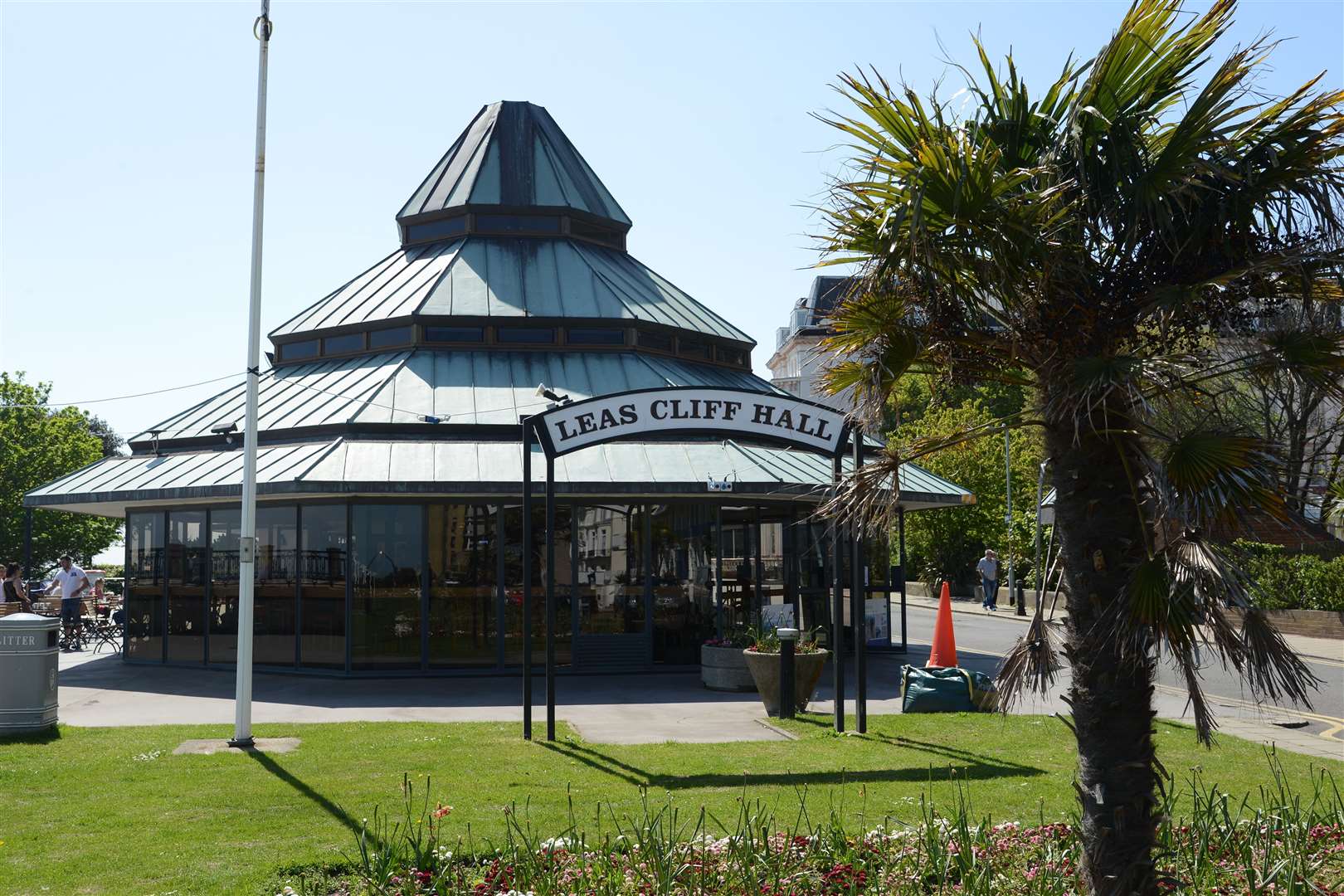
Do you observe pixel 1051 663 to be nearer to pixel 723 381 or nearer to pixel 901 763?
pixel 901 763

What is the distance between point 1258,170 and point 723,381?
59.6 feet

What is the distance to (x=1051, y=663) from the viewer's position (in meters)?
6.86

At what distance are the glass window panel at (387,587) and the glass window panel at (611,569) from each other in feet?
8.84

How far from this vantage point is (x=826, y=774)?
10.5 metres

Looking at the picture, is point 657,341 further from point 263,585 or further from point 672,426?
point 672,426

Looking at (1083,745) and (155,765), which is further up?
(1083,745)

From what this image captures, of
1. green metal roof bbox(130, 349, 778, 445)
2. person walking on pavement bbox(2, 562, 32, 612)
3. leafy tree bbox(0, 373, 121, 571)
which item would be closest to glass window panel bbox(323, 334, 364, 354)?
green metal roof bbox(130, 349, 778, 445)

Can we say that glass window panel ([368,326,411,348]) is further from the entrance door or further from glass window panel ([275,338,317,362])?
the entrance door

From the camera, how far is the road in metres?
13.7

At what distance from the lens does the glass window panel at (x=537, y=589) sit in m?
19.4

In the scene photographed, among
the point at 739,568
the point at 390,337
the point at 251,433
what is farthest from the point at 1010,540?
the point at 251,433

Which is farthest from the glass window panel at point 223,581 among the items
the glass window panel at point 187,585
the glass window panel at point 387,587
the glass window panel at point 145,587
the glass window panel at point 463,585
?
the glass window panel at point 463,585

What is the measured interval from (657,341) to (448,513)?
270 inches

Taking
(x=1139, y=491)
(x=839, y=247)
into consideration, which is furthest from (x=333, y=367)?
(x=1139, y=491)
